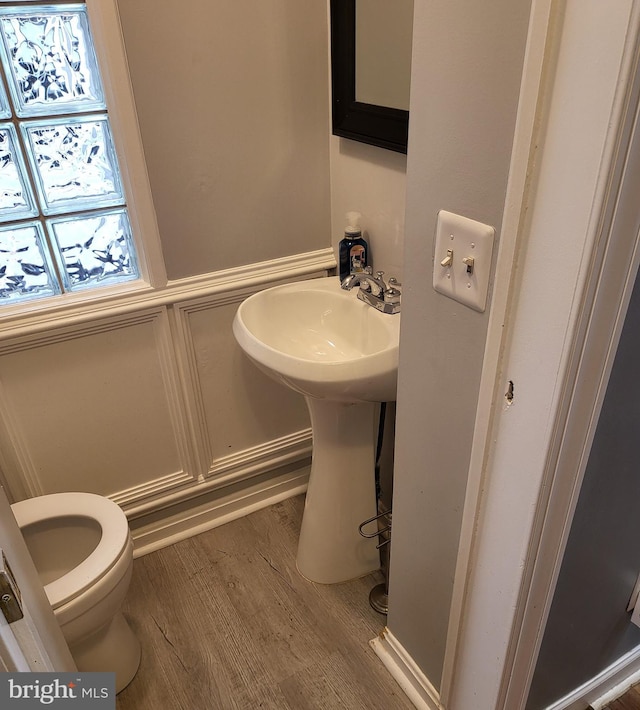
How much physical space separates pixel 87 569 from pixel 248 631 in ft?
1.65

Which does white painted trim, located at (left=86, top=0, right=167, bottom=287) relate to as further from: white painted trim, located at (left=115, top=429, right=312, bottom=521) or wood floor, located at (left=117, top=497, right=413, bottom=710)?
wood floor, located at (left=117, top=497, right=413, bottom=710)

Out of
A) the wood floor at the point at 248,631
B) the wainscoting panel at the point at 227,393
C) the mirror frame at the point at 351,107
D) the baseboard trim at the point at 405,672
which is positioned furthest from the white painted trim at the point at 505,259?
the wainscoting panel at the point at 227,393

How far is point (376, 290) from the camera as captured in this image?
140 cm

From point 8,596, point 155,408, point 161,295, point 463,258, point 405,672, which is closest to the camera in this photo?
point 8,596

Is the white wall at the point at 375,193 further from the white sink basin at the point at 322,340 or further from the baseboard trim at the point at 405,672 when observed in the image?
the baseboard trim at the point at 405,672

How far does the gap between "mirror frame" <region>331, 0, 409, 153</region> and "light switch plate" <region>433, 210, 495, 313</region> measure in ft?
1.69

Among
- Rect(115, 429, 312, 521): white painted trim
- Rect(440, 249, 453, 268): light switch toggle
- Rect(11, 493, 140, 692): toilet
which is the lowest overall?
Rect(115, 429, 312, 521): white painted trim

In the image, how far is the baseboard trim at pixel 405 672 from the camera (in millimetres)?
1299

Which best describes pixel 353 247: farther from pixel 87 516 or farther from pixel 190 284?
pixel 87 516

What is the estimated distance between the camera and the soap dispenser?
152cm

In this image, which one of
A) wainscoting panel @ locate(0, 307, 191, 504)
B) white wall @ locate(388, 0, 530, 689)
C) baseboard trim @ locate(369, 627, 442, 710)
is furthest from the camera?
wainscoting panel @ locate(0, 307, 191, 504)

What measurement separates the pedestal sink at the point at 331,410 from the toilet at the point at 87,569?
498 millimetres

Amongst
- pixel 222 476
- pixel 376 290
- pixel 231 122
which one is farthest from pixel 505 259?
pixel 222 476

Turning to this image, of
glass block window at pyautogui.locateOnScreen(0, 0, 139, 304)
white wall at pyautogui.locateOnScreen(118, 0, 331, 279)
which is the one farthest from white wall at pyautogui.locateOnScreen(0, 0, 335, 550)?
glass block window at pyautogui.locateOnScreen(0, 0, 139, 304)
